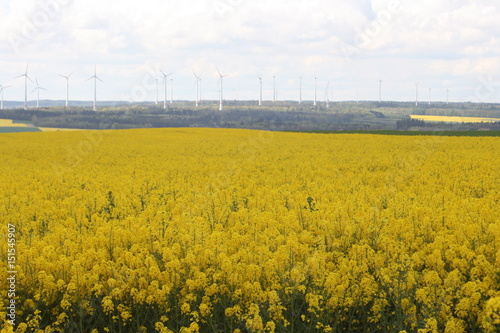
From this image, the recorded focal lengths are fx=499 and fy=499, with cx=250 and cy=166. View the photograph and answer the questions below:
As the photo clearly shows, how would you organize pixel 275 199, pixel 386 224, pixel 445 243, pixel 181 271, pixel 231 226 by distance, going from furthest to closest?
pixel 275 199 < pixel 231 226 < pixel 386 224 < pixel 445 243 < pixel 181 271

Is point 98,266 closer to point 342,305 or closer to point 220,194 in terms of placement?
point 342,305

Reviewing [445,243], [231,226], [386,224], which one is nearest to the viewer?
[445,243]

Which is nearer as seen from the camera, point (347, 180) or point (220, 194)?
point (220, 194)

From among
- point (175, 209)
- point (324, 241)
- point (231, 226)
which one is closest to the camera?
point (324, 241)

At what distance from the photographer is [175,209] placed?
14.3 meters

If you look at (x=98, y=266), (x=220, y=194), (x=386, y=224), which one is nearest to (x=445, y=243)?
(x=386, y=224)

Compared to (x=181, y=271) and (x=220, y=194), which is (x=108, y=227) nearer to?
(x=181, y=271)

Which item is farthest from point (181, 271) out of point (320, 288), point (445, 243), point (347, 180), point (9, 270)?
point (347, 180)

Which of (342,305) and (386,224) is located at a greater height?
(386,224)

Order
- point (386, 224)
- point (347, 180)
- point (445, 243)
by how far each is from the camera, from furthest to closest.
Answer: point (347, 180)
point (386, 224)
point (445, 243)

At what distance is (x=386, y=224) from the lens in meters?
11.5

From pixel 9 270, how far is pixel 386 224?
790 cm

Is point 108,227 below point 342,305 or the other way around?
the other way around

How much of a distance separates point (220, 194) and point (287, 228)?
5.93m
